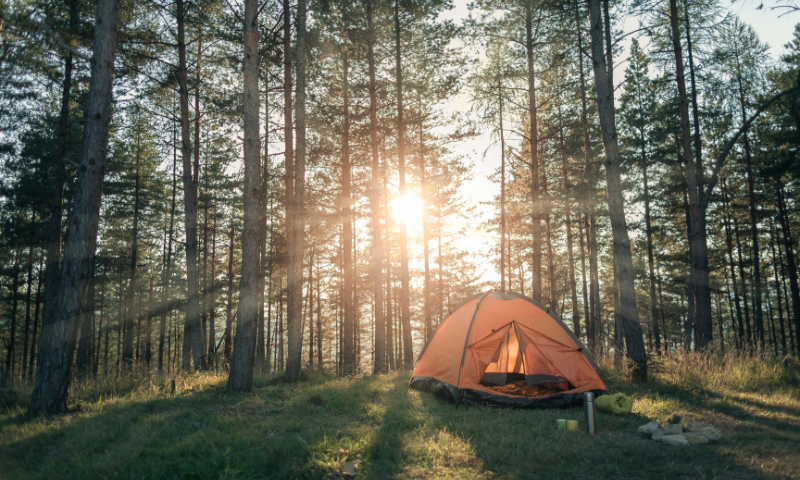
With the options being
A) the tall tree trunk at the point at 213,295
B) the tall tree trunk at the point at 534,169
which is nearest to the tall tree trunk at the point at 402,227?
the tall tree trunk at the point at 534,169

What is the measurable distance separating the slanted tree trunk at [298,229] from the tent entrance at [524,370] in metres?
4.71

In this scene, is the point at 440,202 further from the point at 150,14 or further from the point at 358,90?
the point at 150,14

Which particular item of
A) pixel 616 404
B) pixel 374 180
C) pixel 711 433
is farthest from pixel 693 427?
pixel 374 180

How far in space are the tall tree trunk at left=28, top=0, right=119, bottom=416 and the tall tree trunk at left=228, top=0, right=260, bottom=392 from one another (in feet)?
7.42

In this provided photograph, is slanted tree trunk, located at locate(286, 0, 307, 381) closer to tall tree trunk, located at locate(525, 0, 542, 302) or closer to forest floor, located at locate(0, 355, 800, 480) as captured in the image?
forest floor, located at locate(0, 355, 800, 480)

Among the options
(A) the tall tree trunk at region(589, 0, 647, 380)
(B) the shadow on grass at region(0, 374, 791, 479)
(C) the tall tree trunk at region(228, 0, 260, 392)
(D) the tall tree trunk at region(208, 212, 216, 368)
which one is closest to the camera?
(B) the shadow on grass at region(0, 374, 791, 479)

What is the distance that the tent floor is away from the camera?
6.70 metres

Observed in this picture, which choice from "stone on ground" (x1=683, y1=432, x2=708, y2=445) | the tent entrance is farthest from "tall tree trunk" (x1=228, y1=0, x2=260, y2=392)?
"stone on ground" (x1=683, y1=432, x2=708, y2=445)

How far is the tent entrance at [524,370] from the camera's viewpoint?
7.08 m

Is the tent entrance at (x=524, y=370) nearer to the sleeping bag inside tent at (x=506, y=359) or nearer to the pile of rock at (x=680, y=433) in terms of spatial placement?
the sleeping bag inside tent at (x=506, y=359)

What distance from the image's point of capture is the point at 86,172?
6.17 meters

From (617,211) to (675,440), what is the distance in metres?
5.30

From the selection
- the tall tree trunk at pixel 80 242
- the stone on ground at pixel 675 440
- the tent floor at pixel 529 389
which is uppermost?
the tall tree trunk at pixel 80 242

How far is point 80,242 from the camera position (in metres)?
6.00
